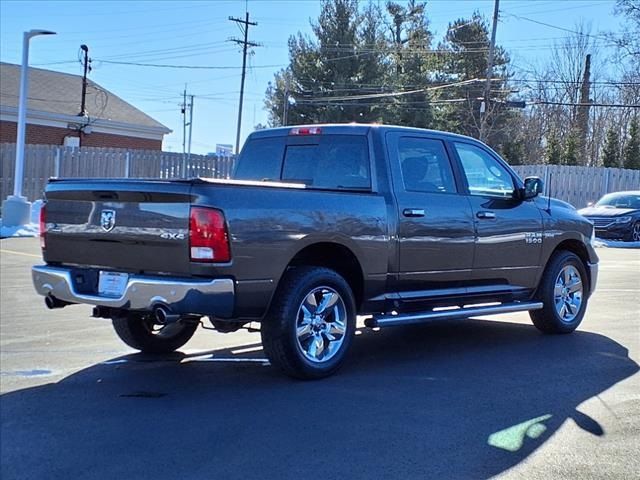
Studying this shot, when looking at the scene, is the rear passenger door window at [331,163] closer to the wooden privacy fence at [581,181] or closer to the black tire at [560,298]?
the black tire at [560,298]

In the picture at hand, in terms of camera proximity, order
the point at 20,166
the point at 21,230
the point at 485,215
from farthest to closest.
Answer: the point at 20,166 → the point at 21,230 → the point at 485,215

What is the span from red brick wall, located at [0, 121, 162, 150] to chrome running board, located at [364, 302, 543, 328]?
26.2 m

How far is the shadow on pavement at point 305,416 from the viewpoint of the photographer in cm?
406

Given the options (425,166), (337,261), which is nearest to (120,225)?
(337,261)

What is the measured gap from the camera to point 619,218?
20391 mm

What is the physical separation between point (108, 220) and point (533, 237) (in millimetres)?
4261

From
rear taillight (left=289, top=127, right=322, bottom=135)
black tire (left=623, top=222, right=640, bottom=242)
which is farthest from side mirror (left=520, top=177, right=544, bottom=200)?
black tire (left=623, top=222, right=640, bottom=242)

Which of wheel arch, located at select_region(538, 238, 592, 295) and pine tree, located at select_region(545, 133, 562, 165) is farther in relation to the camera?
pine tree, located at select_region(545, 133, 562, 165)

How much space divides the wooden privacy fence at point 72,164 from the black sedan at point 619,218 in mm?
12418

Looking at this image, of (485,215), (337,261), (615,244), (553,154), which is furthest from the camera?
(553,154)

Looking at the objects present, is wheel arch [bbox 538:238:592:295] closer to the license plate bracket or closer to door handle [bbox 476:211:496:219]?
door handle [bbox 476:211:496:219]

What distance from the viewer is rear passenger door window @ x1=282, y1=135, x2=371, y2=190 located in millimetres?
6355

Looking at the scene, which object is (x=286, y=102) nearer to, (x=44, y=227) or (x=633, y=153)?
(x=633, y=153)

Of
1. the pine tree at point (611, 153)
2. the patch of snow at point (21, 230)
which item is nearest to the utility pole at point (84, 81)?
the patch of snow at point (21, 230)
